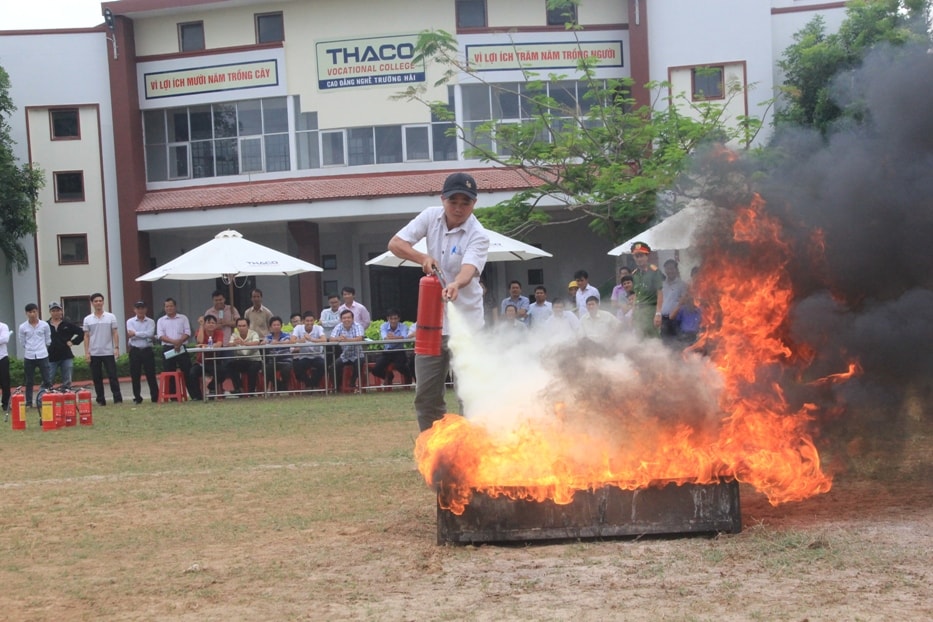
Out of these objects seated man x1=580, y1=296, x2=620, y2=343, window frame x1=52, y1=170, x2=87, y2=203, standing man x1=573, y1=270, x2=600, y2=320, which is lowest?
seated man x1=580, y1=296, x2=620, y2=343

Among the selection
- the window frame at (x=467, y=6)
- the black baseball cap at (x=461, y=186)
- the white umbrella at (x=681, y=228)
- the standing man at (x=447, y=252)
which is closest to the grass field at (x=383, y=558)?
the standing man at (x=447, y=252)

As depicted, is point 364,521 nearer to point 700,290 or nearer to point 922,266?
point 700,290

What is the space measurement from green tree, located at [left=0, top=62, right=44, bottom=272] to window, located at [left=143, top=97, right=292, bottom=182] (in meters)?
3.89

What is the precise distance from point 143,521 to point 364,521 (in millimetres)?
1790

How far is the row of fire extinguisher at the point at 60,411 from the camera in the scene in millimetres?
16406

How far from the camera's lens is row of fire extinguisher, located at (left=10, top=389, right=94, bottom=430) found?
53.8 ft

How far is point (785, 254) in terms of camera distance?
26.4 feet

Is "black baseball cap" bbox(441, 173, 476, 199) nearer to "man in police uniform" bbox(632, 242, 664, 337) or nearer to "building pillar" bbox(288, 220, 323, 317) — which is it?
"man in police uniform" bbox(632, 242, 664, 337)

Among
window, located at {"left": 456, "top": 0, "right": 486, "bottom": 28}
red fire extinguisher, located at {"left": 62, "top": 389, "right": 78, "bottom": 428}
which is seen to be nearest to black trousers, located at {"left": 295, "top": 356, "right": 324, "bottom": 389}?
red fire extinguisher, located at {"left": 62, "top": 389, "right": 78, "bottom": 428}

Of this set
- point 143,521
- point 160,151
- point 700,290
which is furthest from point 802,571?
point 160,151

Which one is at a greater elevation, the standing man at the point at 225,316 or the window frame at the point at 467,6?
the window frame at the point at 467,6

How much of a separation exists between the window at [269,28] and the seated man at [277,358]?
1593 cm

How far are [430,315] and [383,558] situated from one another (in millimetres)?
2189

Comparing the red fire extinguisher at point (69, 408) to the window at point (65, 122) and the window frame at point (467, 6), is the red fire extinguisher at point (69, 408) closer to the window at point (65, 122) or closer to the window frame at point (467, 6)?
the window frame at point (467, 6)
